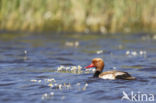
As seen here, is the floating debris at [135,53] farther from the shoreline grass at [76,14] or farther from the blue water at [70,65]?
the shoreline grass at [76,14]

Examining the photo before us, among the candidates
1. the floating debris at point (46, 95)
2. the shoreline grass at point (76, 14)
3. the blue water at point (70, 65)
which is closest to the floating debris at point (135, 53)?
the blue water at point (70, 65)

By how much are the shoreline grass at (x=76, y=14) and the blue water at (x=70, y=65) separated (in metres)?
0.76

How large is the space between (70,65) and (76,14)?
29.0 ft

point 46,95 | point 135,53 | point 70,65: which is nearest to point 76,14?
point 135,53

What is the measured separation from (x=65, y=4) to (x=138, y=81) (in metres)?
12.4

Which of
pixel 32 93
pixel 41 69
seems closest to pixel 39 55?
pixel 41 69

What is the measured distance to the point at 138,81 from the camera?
11.9 meters

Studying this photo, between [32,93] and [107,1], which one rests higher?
[107,1]

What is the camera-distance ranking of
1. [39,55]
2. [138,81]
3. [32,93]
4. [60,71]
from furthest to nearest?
[39,55] → [60,71] → [138,81] → [32,93]

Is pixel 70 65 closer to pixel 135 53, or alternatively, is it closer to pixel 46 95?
pixel 135 53

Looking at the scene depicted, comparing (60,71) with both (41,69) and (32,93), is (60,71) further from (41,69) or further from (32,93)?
(32,93)

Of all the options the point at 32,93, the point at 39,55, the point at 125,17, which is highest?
the point at 125,17

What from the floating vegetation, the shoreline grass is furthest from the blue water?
the shoreline grass

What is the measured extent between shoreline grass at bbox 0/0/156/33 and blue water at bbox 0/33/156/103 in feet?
2.50
